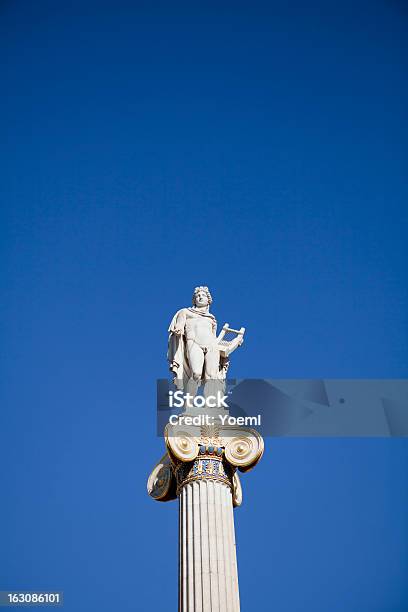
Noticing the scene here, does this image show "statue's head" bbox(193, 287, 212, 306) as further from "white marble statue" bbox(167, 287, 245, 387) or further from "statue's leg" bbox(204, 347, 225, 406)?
"statue's leg" bbox(204, 347, 225, 406)

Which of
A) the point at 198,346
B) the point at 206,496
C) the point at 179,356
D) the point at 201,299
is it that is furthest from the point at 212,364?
the point at 206,496

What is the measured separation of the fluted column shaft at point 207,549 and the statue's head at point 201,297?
644 centimetres

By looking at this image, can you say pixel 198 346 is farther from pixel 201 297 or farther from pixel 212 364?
pixel 201 297

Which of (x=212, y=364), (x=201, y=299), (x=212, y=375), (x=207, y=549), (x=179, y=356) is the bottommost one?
(x=207, y=549)

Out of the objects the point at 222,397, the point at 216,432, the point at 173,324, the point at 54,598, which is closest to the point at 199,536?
the point at 216,432

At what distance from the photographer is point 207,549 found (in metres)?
20.8

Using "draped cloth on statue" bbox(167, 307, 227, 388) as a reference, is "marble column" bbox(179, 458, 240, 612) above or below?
below

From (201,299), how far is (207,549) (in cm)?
845

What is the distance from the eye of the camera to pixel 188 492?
21844 millimetres

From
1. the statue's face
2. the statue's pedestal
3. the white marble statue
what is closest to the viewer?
the statue's pedestal

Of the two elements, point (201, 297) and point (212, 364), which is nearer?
point (212, 364)

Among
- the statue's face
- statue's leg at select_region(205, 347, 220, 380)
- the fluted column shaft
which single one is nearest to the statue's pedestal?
the fluted column shaft

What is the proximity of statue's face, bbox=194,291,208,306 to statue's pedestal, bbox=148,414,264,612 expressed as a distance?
4.67 m

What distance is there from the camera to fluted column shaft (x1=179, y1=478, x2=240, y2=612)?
2016cm
